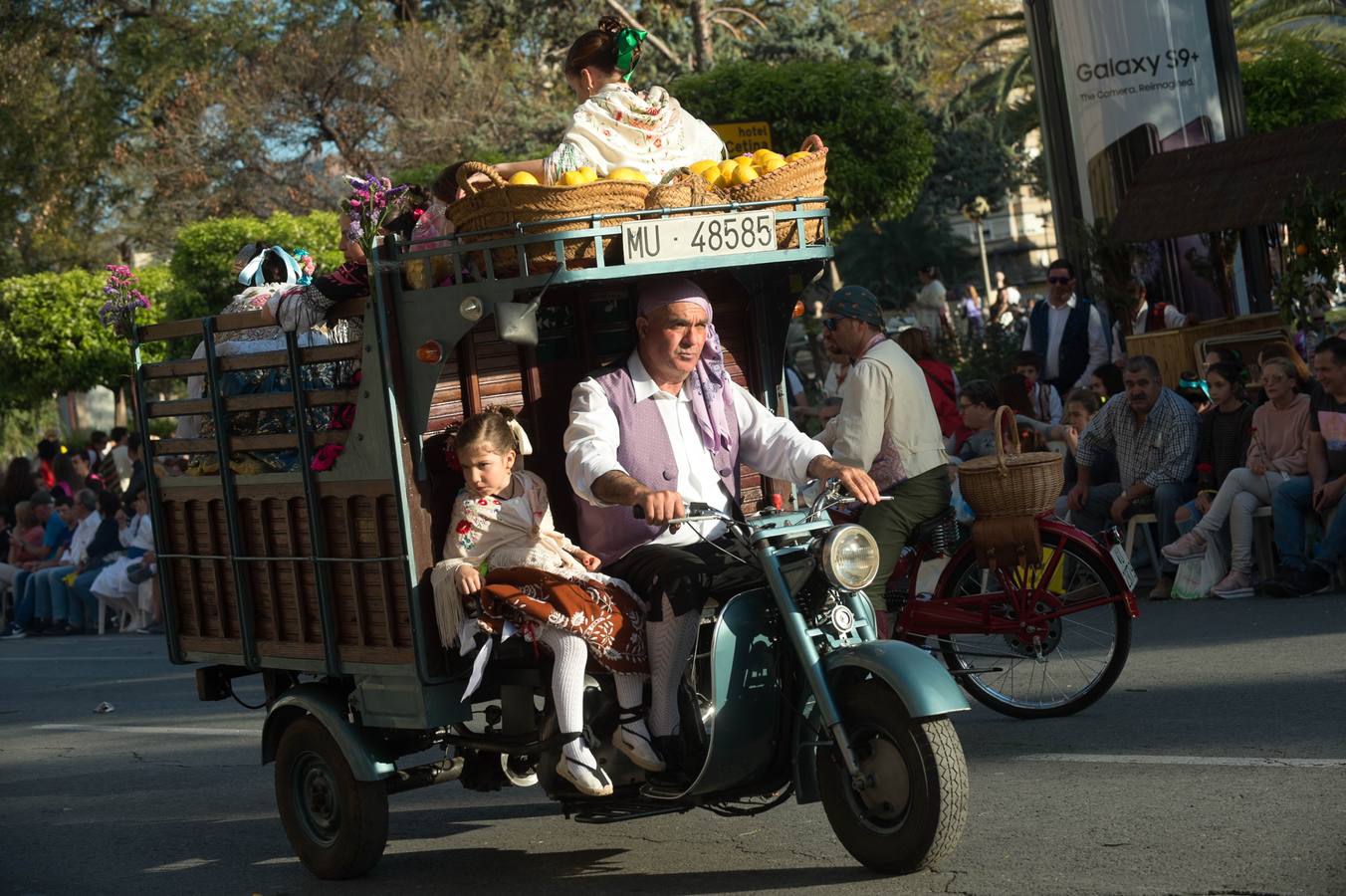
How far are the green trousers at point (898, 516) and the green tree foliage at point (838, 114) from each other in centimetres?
1705

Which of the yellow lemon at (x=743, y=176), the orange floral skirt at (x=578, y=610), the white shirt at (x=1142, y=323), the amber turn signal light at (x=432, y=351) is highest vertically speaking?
the white shirt at (x=1142, y=323)

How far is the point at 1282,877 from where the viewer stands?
5.20 metres

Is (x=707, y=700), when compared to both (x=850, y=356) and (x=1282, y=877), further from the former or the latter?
(x=850, y=356)

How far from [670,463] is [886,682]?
4.09ft

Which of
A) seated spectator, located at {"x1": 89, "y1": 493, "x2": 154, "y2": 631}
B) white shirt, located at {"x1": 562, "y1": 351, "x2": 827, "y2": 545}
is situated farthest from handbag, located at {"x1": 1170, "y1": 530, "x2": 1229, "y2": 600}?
seated spectator, located at {"x1": 89, "y1": 493, "x2": 154, "y2": 631}

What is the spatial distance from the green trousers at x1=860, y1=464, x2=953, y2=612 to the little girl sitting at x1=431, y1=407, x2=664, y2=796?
2117 mm

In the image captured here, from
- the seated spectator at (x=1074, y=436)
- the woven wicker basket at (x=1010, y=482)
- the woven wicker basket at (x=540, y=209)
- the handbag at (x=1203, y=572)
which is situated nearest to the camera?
the woven wicker basket at (x=540, y=209)

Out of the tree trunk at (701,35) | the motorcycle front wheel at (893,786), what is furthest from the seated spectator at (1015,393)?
the tree trunk at (701,35)

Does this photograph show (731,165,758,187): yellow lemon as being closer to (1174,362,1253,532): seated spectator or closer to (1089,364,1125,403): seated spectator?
(1174,362,1253,532): seated spectator

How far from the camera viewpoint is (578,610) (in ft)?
18.8

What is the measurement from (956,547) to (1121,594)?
76cm

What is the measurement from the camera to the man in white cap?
5.76m

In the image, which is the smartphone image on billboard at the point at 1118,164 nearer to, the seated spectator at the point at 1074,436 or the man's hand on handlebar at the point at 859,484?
the seated spectator at the point at 1074,436

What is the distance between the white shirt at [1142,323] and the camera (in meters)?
15.3
